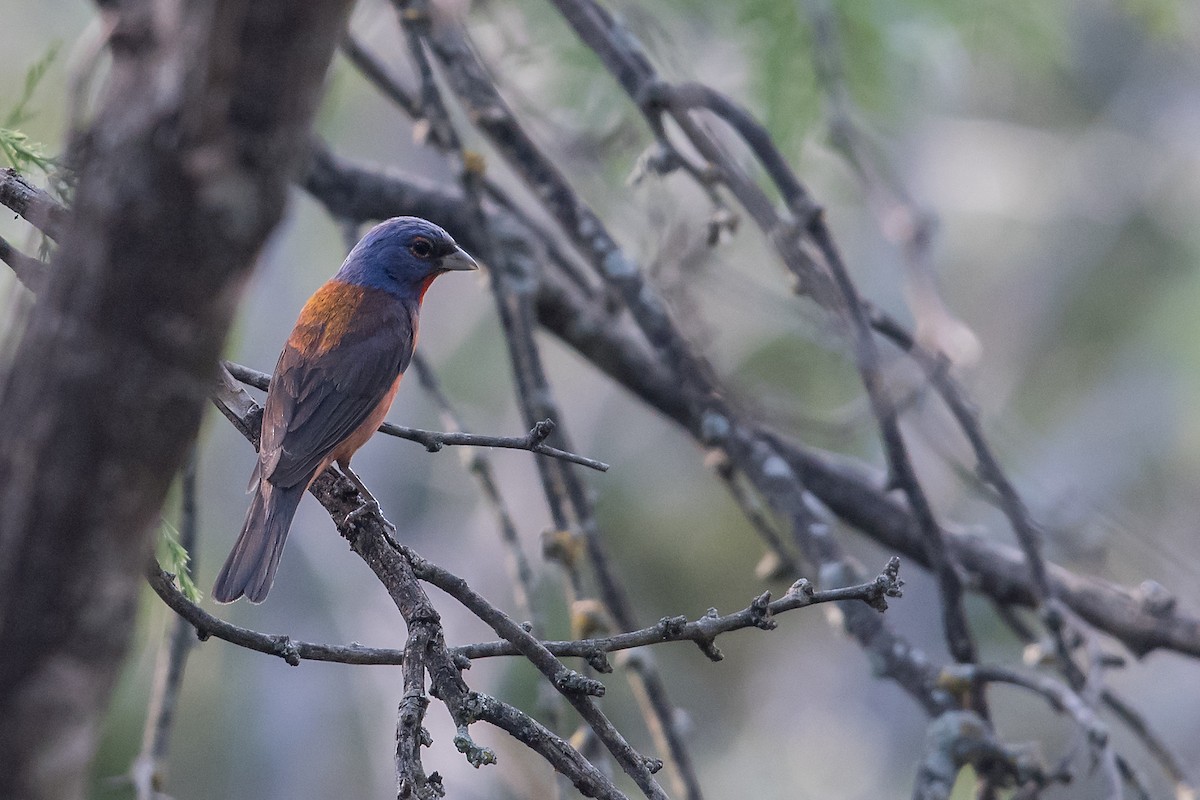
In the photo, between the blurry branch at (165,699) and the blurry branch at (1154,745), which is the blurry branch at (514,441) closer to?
the blurry branch at (165,699)

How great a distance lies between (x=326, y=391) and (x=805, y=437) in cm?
606

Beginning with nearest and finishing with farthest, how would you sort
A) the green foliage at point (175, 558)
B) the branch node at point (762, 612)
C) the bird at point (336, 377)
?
the branch node at point (762, 612) < the green foliage at point (175, 558) < the bird at point (336, 377)

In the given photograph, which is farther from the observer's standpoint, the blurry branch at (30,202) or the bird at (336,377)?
the bird at (336,377)

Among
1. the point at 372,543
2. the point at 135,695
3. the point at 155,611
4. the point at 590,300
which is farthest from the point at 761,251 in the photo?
the point at 372,543

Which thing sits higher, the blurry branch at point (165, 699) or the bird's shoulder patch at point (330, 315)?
the bird's shoulder patch at point (330, 315)

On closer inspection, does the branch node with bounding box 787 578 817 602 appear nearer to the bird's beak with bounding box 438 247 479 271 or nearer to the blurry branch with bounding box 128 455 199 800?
the blurry branch with bounding box 128 455 199 800

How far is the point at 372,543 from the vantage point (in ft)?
8.34

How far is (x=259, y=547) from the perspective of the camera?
3395 millimetres

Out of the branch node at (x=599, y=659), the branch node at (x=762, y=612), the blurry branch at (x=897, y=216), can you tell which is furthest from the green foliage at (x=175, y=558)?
the blurry branch at (x=897, y=216)

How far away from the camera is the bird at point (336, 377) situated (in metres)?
3.41

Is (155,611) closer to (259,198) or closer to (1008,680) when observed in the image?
(1008,680)

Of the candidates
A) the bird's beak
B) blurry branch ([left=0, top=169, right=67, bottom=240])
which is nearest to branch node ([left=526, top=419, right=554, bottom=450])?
blurry branch ([left=0, top=169, right=67, bottom=240])

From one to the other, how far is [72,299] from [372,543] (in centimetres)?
138

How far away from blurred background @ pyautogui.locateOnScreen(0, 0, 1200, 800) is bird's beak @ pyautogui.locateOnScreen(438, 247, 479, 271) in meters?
3.38
